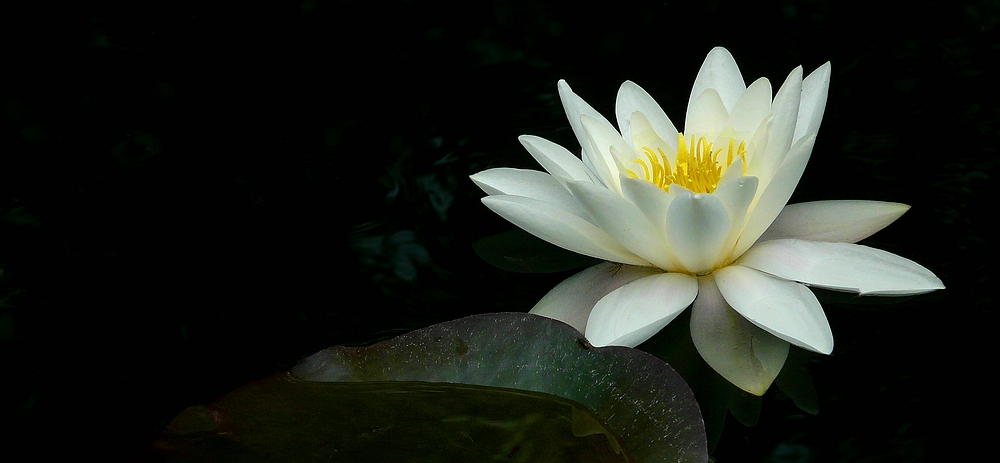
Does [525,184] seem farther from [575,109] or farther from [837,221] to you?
[837,221]

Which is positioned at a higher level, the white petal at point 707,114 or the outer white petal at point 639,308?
the white petal at point 707,114

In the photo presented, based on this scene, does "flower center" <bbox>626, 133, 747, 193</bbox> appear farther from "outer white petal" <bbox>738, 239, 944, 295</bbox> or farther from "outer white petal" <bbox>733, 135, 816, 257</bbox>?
"outer white petal" <bbox>738, 239, 944, 295</bbox>

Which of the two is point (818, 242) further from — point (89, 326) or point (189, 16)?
point (189, 16)

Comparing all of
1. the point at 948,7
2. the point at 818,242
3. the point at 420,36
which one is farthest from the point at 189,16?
the point at 948,7

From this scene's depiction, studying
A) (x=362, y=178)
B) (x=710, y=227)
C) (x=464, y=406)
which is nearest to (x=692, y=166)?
(x=710, y=227)

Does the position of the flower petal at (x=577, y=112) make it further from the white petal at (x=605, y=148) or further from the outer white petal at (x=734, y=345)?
the outer white petal at (x=734, y=345)

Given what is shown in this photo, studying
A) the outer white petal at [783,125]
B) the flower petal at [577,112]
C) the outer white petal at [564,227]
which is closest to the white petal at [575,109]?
the flower petal at [577,112]
